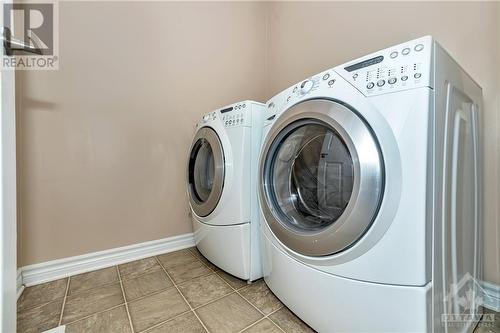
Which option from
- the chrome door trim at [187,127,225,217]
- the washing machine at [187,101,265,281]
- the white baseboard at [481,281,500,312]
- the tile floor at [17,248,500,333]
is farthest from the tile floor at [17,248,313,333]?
the white baseboard at [481,281,500,312]

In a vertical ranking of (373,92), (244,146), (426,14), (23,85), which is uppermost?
(426,14)

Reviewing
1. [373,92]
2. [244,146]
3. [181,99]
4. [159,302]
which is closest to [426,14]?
[373,92]

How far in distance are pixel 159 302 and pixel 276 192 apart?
698mm

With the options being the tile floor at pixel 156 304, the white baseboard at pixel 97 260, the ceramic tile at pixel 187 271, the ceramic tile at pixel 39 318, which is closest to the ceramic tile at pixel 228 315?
the tile floor at pixel 156 304

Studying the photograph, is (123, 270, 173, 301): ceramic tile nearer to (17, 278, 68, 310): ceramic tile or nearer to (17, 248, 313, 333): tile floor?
(17, 248, 313, 333): tile floor

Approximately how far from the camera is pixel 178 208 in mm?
1521

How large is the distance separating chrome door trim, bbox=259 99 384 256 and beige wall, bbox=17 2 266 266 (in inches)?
40.3

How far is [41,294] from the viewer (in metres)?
1.01

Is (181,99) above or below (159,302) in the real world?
above

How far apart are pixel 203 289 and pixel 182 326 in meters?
0.23

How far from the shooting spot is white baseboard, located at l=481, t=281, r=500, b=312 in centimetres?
88

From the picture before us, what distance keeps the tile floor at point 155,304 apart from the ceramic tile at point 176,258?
61 millimetres

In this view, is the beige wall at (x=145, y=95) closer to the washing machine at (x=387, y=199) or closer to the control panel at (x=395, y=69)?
the washing machine at (x=387, y=199)

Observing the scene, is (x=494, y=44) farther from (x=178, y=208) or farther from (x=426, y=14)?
(x=178, y=208)
